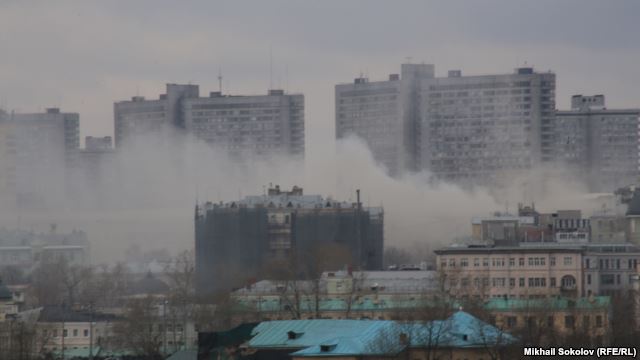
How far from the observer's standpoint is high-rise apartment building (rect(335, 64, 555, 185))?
13800 centimetres

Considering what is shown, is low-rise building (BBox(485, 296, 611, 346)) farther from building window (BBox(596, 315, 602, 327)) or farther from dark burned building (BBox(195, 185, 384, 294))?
dark burned building (BBox(195, 185, 384, 294))

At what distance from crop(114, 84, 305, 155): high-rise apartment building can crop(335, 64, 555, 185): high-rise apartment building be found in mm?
4290

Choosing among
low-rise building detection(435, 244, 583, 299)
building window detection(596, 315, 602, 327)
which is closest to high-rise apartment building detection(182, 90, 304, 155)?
low-rise building detection(435, 244, 583, 299)

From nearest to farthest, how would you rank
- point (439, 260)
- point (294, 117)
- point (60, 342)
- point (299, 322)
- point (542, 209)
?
point (299, 322) < point (60, 342) < point (439, 260) < point (542, 209) < point (294, 117)

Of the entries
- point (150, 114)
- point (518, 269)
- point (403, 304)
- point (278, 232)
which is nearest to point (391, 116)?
point (150, 114)

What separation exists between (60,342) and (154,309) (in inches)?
119

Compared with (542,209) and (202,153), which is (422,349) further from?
(202,153)

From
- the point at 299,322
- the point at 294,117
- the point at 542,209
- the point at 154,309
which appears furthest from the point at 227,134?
the point at 299,322

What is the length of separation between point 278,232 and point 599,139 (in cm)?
5267

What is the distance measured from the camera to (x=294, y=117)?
143250mm

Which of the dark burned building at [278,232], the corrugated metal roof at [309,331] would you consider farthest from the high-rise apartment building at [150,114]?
the corrugated metal roof at [309,331]

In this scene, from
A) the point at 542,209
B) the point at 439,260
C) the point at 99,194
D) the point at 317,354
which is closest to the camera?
the point at 317,354

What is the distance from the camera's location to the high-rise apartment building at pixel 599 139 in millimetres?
144500

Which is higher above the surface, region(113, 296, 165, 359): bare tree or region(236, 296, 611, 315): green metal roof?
region(236, 296, 611, 315): green metal roof
